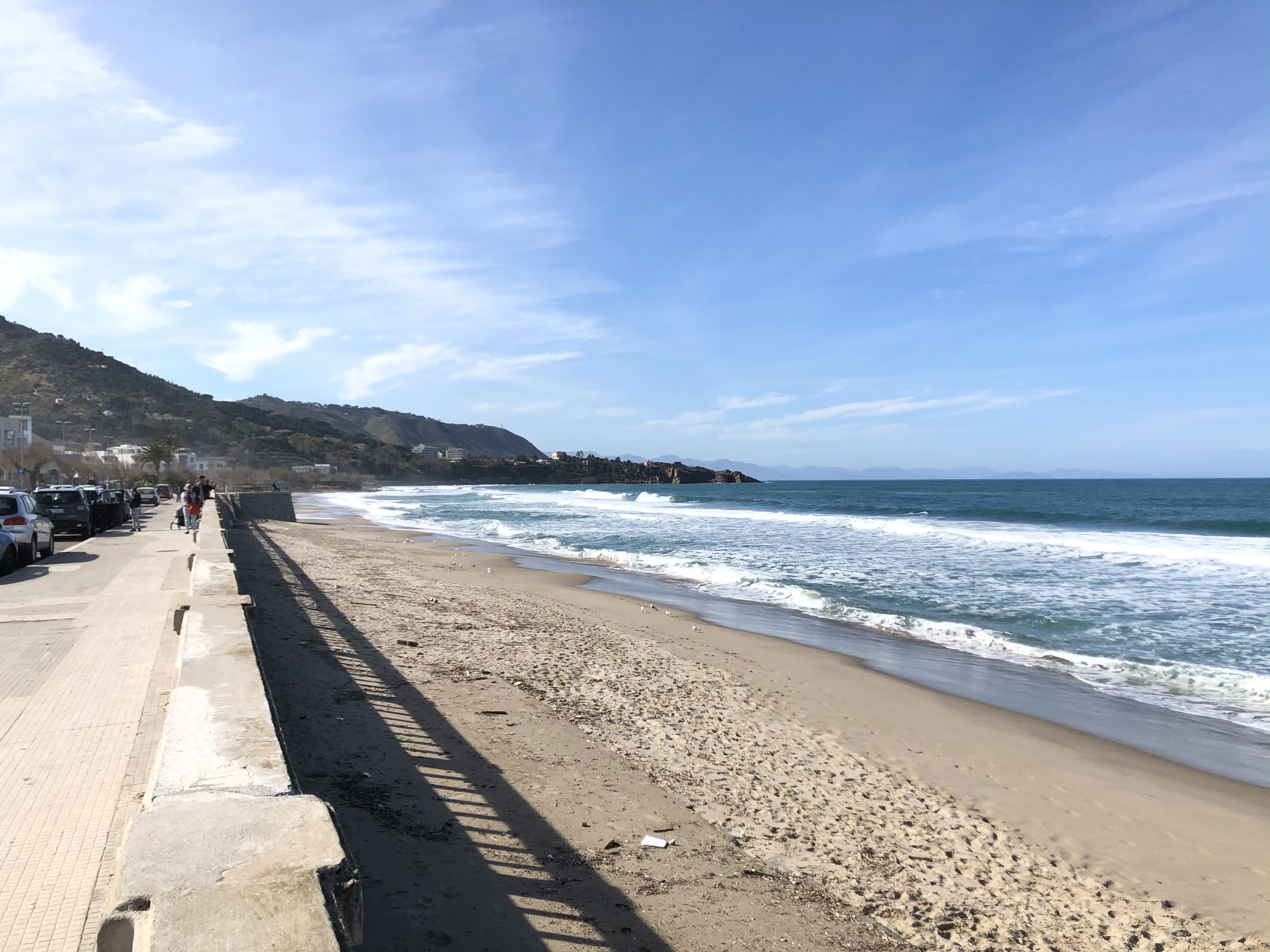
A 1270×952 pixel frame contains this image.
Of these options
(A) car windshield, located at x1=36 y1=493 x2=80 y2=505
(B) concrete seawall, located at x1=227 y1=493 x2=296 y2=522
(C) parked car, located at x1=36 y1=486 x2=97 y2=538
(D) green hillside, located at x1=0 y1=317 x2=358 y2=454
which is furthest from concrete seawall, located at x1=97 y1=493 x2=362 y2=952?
(D) green hillside, located at x1=0 y1=317 x2=358 y2=454

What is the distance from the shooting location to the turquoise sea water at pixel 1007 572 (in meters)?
10.4

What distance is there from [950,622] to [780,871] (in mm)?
9755

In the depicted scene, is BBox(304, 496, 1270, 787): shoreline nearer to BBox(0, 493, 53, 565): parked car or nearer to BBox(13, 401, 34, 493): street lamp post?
BBox(0, 493, 53, 565): parked car

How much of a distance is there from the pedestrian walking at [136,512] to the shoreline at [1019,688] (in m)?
16.6

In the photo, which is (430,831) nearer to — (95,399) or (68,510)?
(68,510)

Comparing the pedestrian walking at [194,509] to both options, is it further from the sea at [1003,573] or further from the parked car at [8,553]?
the sea at [1003,573]

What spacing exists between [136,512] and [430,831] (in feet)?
78.9

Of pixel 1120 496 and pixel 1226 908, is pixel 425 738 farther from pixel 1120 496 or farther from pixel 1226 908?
pixel 1120 496

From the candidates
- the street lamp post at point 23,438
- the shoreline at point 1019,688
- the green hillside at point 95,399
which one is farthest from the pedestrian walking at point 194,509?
the green hillside at point 95,399

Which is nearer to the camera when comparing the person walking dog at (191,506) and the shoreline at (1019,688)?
the shoreline at (1019,688)

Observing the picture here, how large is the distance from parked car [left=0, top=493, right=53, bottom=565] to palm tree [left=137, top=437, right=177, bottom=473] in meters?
52.9

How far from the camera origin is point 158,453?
61625 mm

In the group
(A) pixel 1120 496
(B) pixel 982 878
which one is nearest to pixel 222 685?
(B) pixel 982 878

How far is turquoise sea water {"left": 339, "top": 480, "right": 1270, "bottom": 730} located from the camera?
34.1 ft
